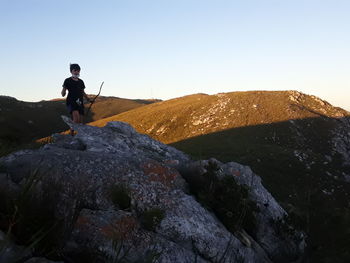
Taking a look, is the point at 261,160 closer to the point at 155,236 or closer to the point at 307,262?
the point at 307,262

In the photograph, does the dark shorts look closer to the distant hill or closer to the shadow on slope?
the shadow on slope

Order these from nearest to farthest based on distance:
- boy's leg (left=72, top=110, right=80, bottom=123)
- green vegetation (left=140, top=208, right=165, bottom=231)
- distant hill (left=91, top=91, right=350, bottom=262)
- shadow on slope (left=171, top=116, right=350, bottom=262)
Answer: green vegetation (left=140, top=208, right=165, bottom=231) < shadow on slope (left=171, top=116, right=350, bottom=262) < boy's leg (left=72, top=110, right=80, bottom=123) < distant hill (left=91, top=91, right=350, bottom=262)

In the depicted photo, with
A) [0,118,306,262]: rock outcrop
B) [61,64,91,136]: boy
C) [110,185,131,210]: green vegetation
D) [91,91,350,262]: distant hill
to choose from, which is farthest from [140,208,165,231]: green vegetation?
[91,91,350,262]: distant hill

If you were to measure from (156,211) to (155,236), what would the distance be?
3.19ft

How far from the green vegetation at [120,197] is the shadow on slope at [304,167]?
3.75 metres

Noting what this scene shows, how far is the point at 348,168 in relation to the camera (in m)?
51.4

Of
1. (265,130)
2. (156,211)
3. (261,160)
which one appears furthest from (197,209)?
(265,130)

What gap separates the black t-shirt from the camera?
17.0 m

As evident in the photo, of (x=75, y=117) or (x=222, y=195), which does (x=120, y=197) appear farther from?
(x=75, y=117)

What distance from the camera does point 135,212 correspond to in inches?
377

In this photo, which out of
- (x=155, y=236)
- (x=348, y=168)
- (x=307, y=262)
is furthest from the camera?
(x=348, y=168)

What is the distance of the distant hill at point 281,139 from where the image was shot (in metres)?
35.1

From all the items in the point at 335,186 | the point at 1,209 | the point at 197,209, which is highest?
the point at 1,209

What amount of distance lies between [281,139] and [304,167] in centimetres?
1675
